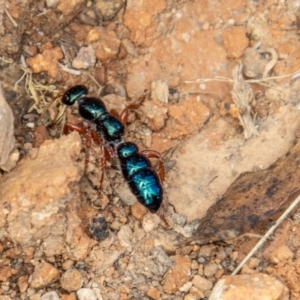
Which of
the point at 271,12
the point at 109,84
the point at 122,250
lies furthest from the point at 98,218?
the point at 271,12

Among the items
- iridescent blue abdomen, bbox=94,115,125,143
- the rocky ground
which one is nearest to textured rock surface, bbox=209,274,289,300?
the rocky ground

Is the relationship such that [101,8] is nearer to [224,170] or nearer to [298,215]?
[224,170]

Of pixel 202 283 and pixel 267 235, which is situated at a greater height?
pixel 267 235

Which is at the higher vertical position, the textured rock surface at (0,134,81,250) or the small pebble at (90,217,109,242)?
the textured rock surface at (0,134,81,250)

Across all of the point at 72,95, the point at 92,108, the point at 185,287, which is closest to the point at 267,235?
the point at 185,287

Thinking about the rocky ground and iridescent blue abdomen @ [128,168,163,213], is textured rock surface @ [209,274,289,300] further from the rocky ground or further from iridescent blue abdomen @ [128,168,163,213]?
iridescent blue abdomen @ [128,168,163,213]

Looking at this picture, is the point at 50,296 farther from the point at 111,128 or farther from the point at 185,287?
the point at 111,128

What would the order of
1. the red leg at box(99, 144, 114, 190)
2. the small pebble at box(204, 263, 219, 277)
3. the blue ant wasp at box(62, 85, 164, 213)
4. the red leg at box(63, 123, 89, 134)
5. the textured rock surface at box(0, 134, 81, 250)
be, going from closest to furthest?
1. the textured rock surface at box(0, 134, 81, 250)
2. the small pebble at box(204, 263, 219, 277)
3. the blue ant wasp at box(62, 85, 164, 213)
4. the red leg at box(99, 144, 114, 190)
5. the red leg at box(63, 123, 89, 134)

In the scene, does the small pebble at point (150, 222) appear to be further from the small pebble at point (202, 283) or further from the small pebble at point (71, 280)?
the small pebble at point (71, 280)
